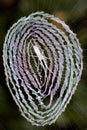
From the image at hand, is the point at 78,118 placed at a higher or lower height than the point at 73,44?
lower

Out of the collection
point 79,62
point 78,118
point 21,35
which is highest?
point 21,35

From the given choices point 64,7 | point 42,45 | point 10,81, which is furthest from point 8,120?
point 64,7

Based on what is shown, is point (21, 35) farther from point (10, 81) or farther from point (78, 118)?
point (78, 118)
